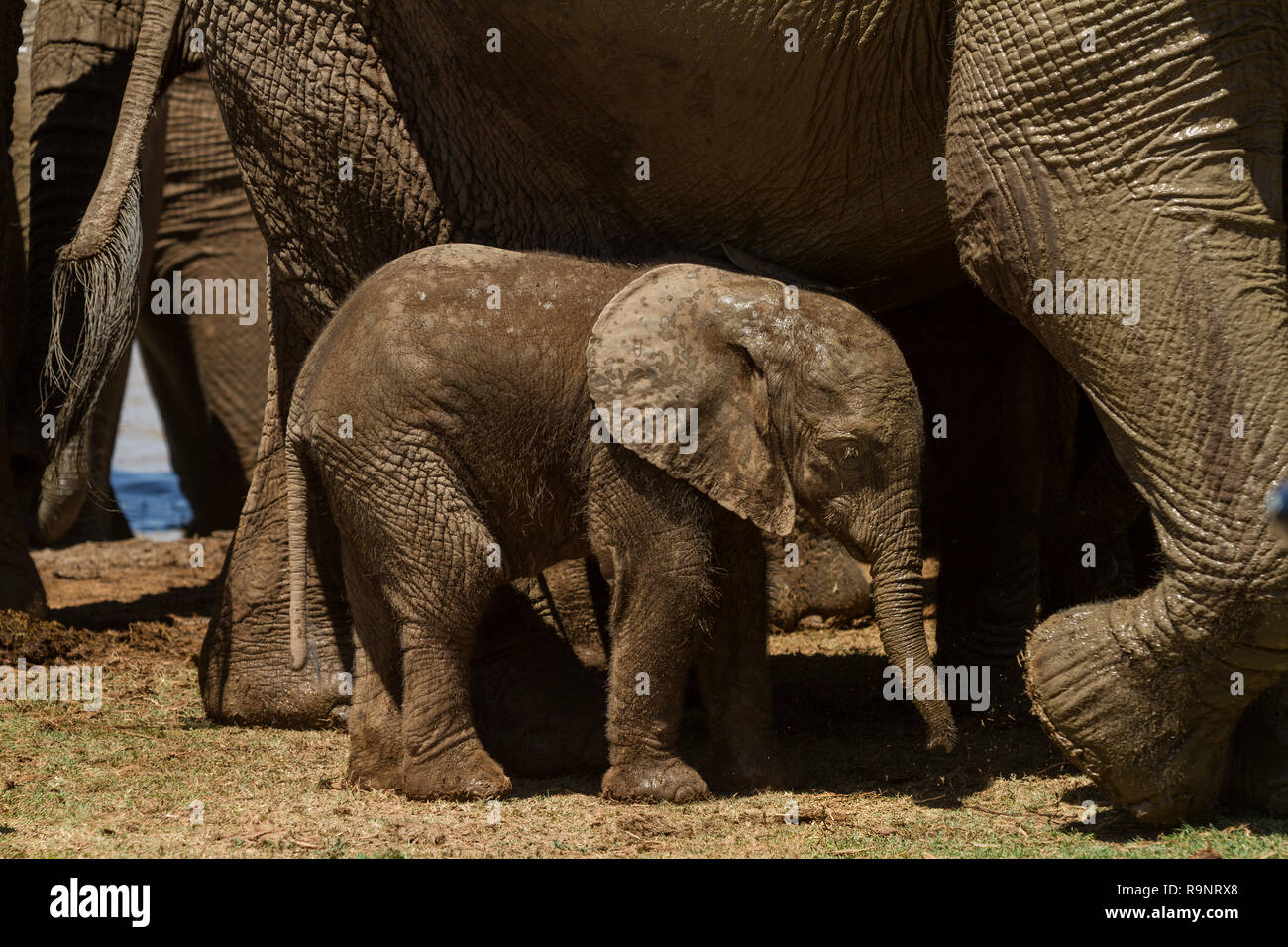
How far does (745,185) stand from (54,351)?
3.34m

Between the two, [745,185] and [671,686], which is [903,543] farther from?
[745,185]

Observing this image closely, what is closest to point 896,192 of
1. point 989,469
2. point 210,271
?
point 989,469

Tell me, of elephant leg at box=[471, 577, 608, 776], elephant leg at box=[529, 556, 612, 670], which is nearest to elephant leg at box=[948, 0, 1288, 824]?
elephant leg at box=[471, 577, 608, 776]

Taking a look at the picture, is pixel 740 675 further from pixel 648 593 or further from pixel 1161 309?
pixel 1161 309

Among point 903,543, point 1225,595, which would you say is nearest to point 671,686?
point 903,543

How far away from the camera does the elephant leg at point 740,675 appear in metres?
5.73

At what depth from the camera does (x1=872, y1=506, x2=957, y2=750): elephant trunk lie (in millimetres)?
5363

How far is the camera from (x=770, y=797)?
18.5 feet

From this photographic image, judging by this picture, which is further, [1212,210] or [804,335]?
[804,335]

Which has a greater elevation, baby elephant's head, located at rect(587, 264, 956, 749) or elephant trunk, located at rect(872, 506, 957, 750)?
baby elephant's head, located at rect(587, 264, 956, 749)

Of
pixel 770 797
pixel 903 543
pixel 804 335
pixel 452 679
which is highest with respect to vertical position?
pixel 804 335

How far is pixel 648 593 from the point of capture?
5.47 m

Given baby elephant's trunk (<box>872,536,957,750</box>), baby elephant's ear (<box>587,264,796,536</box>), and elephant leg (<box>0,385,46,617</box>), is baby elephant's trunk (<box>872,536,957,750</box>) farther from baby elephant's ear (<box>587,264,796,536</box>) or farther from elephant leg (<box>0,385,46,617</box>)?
elephant leg (<box>0,385,46,617</box>)

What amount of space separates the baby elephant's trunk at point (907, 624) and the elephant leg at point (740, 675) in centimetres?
45
